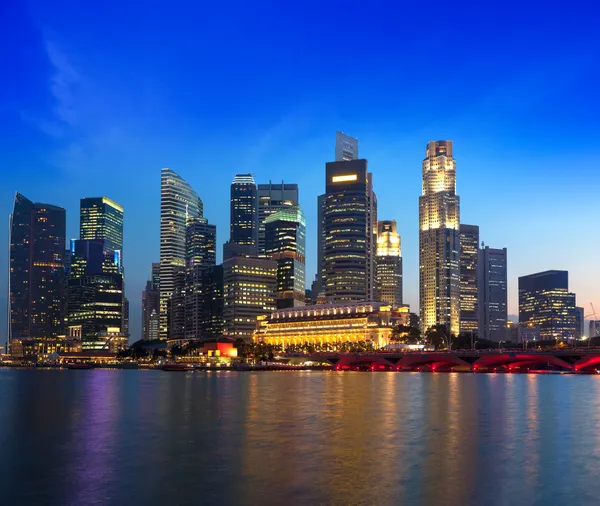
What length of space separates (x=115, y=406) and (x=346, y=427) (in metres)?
37.6

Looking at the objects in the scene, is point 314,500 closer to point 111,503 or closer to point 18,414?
point 111,503

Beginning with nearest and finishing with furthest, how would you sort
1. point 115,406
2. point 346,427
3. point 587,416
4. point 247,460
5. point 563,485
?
point 563,485 < point 247,460 < point 346,427 < point 587,416 < point 115,406

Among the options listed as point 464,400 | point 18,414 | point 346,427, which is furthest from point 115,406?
point 464,400

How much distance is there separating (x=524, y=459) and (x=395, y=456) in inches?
339

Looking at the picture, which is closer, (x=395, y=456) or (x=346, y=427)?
(x=395, y=456)

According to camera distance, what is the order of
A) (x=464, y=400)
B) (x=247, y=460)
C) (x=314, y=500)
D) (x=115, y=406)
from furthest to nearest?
(x=464, y=400) → (x=115, y=406) → (x=247, y=460) → (x=314, y=500)

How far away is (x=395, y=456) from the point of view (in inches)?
1960

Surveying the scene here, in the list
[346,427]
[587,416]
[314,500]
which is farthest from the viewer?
[587,416]

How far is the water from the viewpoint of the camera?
3831 centimetres

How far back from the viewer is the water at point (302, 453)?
38312mm

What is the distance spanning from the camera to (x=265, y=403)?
94.1 meters

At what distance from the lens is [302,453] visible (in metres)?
50.7

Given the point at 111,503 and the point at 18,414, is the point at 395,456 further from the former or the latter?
the point at 18,414

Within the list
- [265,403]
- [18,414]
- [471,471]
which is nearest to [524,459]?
[471,471]
